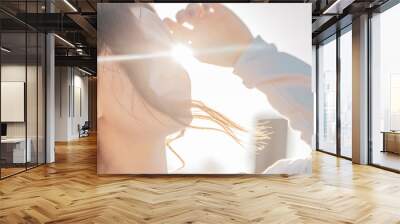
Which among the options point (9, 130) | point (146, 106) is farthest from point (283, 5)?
point (9, 130)

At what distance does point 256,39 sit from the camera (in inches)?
246

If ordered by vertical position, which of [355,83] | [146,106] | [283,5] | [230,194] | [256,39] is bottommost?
[230,194]

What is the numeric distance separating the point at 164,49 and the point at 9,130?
3370mm

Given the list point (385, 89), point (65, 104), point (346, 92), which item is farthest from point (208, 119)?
point (65, 104)

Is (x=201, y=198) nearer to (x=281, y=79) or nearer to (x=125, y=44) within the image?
(x=281, y=79)

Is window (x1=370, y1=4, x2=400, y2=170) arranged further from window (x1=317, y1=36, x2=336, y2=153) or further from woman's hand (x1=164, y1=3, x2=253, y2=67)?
woman's hand (x1=164, y1=3, x2=253, y2=67)

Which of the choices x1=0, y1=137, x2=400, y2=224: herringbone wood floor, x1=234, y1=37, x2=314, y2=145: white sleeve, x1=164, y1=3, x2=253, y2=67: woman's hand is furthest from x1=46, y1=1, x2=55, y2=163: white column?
x1=234, y1=37, x2=314, y2=145: white sleeve

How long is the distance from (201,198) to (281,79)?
8.79 feet

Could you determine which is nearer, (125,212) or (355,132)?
(125,212)

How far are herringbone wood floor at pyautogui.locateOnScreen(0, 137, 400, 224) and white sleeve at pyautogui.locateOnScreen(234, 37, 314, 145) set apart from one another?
3.58ft

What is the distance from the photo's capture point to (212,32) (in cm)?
627

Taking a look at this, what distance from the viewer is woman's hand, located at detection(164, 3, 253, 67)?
6238mm

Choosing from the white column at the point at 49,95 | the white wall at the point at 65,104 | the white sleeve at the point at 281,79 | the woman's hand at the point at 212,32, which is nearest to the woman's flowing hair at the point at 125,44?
the woman's hand at the point at 212,32

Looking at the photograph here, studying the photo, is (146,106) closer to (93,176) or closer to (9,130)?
(93,176)
